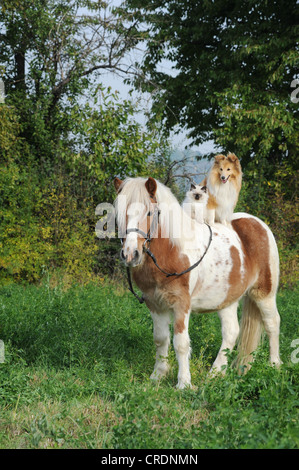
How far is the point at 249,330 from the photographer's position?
18.9 ft

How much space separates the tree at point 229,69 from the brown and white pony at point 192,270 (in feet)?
26.9

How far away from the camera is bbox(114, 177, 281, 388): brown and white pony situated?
173 inches

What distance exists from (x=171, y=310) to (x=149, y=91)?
9907 mm

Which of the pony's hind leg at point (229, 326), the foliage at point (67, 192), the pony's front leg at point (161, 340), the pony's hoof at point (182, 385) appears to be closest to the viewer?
the pony's hoof at point (182, 385)

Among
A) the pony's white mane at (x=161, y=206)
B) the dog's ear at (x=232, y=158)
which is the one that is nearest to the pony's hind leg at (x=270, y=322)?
the pony's white mane at (x=161, y=206)

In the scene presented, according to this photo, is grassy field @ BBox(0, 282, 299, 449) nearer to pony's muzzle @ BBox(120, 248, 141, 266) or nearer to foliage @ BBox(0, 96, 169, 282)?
pony's muzzle @ BBox(120, 248, 141, 266)

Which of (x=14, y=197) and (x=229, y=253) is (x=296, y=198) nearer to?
(x=14, y=197)

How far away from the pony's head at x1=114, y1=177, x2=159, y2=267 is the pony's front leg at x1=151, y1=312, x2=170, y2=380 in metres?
0.91

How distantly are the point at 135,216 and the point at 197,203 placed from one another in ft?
4.39

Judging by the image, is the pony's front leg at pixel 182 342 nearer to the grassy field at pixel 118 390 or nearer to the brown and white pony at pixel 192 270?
the brown and white pony at pixel 192 270

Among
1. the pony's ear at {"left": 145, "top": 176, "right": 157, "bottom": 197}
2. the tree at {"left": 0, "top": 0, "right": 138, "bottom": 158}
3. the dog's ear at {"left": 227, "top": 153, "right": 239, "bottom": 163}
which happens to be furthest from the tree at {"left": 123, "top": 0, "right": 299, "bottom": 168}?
the pony's ear at {"left": 145, "top": 176, "right": 157, "bottom": 197}

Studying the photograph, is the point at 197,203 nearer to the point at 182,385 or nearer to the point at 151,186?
the point at 151,186

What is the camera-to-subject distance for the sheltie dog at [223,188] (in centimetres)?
565

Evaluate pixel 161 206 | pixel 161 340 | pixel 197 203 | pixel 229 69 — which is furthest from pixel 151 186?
pixel 229 69
